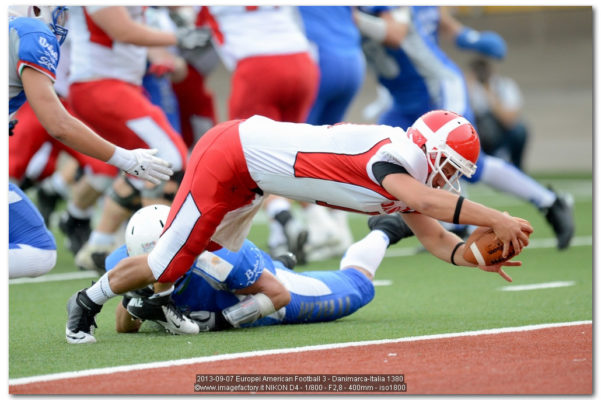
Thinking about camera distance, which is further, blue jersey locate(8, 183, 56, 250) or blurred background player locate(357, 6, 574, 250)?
blurred background player locate(357, 6, 574, 250)

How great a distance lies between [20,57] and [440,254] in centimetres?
190

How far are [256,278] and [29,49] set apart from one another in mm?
1349

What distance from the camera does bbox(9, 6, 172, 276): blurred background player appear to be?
3953 mm

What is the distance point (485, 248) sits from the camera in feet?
13.2

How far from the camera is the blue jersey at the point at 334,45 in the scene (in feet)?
24.7

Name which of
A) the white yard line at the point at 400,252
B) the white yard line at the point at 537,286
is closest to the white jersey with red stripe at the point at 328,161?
the white yard line at the point at 537,286

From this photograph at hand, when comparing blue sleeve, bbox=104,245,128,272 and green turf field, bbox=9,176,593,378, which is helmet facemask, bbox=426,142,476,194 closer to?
green turf field, bbox=9,176,593,378

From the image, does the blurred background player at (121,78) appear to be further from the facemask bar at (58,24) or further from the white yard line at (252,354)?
the white yard line at (252,354)

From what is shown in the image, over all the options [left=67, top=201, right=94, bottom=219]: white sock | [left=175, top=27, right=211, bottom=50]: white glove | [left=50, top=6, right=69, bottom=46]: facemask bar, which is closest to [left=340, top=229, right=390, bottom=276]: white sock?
[left=50, top=6, right=69, bottom=46]: facemask bar

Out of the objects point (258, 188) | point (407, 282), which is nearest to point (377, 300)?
point (407, 282)

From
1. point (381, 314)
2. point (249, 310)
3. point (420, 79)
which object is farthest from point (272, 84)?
point (249, 310)

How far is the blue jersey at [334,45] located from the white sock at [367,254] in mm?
2667

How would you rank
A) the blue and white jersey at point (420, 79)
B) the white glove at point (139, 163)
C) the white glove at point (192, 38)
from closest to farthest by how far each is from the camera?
1. the white glove at point (139, 163)
2. the white glove at point (192, 38)
3. the blue and white jersey at point (420, 79)

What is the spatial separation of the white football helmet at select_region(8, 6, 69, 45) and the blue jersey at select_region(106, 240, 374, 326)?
100 cm
